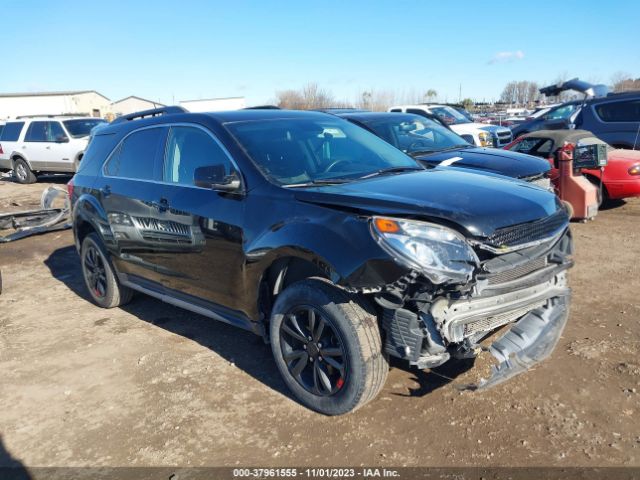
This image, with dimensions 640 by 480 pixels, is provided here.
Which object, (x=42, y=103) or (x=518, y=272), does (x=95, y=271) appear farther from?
(x=42, y=103)

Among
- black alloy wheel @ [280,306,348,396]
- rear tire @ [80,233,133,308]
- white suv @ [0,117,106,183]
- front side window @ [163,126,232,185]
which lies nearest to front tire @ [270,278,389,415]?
black alloy wheel @ [280,306,348,396]

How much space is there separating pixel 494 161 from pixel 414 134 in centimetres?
158

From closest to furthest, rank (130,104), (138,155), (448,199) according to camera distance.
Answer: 1. (448,199)
2. (138,155)
3. (130,104)

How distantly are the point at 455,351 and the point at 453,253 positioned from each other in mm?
566

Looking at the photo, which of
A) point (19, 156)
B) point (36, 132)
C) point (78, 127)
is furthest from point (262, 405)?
point (19, 156)

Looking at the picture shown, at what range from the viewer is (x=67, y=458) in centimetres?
320

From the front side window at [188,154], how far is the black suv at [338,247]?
1 cm

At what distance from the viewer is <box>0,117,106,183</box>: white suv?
1563cm

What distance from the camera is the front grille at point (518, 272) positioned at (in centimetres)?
306

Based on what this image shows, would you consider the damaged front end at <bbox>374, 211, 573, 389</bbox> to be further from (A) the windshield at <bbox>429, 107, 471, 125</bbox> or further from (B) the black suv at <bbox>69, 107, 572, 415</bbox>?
(A) the windshield at <bbox>429, 107, 471, 125</bbox>

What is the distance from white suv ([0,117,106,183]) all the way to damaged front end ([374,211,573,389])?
1439 cm

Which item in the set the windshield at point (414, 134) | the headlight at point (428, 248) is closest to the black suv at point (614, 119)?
the windshield at point (414, 134)

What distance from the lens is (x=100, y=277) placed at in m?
5.55

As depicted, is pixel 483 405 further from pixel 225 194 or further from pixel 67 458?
pixel 67 458
